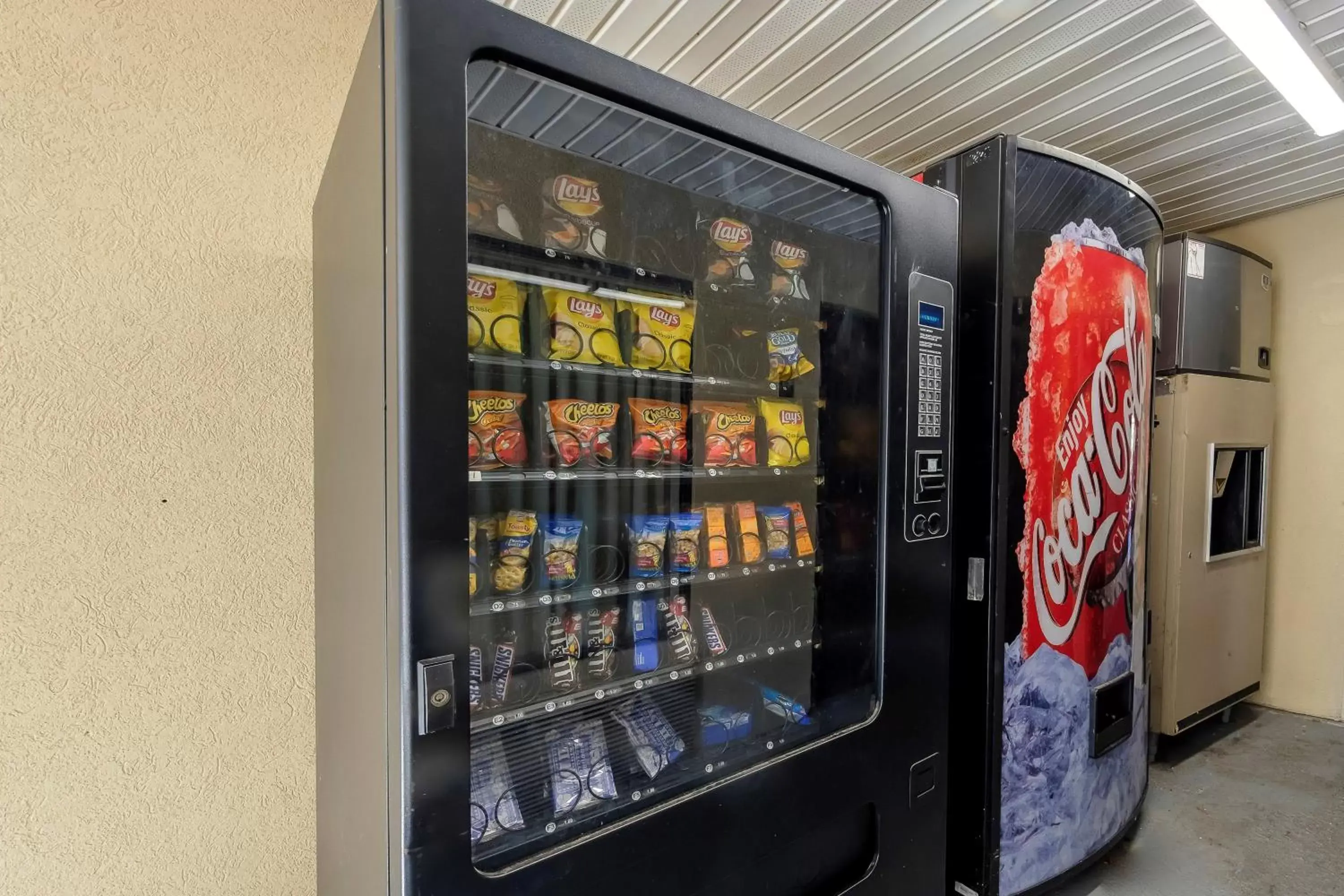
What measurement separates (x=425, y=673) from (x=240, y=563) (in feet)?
2.70

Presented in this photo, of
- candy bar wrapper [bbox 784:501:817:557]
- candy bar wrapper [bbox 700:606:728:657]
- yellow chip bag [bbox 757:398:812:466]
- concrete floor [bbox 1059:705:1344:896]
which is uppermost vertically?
yellow chip bag [bbox 757:398:812:466]

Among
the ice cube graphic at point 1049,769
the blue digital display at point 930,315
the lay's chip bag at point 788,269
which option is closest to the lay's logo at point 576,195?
the lay's chip bag at point 788,269

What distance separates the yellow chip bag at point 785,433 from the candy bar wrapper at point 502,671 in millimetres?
640

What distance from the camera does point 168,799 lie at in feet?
3.85

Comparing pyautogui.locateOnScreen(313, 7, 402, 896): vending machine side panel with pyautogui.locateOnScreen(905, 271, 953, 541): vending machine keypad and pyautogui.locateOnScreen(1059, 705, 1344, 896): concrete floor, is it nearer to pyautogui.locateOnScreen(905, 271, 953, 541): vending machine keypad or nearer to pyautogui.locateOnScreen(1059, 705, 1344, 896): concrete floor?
pyautogui.locateOnScreen(905, 271, 953, 541): vending machine keypad

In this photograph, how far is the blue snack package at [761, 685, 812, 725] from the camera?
4.11 feet

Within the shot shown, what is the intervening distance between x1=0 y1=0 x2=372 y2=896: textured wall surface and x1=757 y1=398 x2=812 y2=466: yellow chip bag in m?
0.96

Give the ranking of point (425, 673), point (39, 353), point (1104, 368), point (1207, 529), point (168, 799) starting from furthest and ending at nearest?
point (1207, 529), point (1104, 368), point (168, 799), point (39, 353), point (425, 673)

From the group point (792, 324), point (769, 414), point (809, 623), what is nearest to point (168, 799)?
point (809, 623)

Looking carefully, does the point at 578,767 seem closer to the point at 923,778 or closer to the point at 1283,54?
the point at 923,778

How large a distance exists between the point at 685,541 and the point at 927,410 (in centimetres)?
53

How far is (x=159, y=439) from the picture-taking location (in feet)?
3.83

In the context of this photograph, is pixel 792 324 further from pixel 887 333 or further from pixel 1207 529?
pixel 1207 529

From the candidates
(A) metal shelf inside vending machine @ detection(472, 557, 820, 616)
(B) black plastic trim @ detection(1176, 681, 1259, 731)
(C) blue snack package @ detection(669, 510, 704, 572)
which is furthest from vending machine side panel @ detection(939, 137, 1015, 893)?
(B) black plastic trim @ detection(1176, 681, 1259, 731)
